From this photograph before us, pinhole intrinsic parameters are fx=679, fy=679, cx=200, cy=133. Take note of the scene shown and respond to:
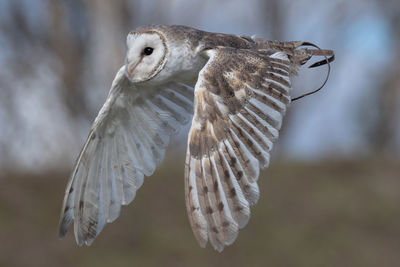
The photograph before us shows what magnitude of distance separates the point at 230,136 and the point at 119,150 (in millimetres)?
1112

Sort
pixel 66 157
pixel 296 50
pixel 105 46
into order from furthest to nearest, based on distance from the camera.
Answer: pixel 105 46
pixel 66 157
pixel 296 50

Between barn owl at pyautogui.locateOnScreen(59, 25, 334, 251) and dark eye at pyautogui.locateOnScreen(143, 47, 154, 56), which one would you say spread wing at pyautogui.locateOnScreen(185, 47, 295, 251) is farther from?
dark eye at pyautogui.locateOnScreen(143, 47, 154, 56)

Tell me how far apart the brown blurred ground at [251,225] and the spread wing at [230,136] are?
20.5 feet

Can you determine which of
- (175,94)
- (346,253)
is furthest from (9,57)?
(175,94)

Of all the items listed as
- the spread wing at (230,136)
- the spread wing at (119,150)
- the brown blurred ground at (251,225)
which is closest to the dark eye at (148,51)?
the spread wing at (119,150)

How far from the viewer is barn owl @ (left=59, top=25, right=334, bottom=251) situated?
2463 millimetres

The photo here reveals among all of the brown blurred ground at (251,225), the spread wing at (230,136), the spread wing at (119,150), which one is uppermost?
the spread wing at (230,136)

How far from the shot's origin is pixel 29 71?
11250mm

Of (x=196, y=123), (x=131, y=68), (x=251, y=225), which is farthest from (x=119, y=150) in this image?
(x=251, y=225)

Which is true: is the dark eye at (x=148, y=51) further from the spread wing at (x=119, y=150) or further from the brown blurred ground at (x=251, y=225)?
the brown blurred ground at (x=251, y=225)

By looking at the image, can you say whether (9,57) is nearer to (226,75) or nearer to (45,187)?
(45,187)

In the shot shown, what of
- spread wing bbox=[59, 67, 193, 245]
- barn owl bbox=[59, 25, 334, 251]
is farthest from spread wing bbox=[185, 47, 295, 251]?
spread wing bbox=[59, 67, 193, 245]

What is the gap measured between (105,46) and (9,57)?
2018 mm

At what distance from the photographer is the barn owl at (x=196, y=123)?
8.08 ft
